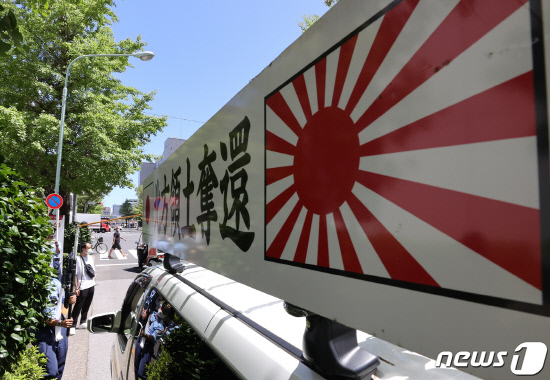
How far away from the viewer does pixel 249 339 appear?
1.49 metres

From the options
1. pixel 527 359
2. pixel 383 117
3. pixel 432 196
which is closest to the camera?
pixel 527 359

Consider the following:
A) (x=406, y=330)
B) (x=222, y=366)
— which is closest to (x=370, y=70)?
(x=406, y=330)

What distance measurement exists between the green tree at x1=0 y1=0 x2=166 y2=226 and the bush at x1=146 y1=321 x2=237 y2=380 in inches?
470

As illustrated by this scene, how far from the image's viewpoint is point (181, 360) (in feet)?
6.32

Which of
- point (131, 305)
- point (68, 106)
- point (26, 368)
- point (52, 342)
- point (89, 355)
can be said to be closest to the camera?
point (26, 368)

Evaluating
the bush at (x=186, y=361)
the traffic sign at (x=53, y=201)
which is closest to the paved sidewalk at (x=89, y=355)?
the traffic sign at (x=53, y=201)

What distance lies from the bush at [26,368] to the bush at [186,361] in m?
1.42

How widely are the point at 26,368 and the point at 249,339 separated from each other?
2848 millimetres

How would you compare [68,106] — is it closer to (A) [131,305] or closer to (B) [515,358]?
(A) [131,305]

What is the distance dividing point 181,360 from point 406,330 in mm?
1568

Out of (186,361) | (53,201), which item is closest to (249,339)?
(186,361)

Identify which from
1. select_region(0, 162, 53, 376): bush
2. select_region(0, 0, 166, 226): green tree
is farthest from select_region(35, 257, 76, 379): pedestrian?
select_region(0, 0, 166, 226): green tree

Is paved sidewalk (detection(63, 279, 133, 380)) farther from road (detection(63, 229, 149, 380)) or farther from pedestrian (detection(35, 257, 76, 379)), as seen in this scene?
pedestrian (detection(35, 257, 76, 379))

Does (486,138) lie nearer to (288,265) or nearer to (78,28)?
(288,265)
